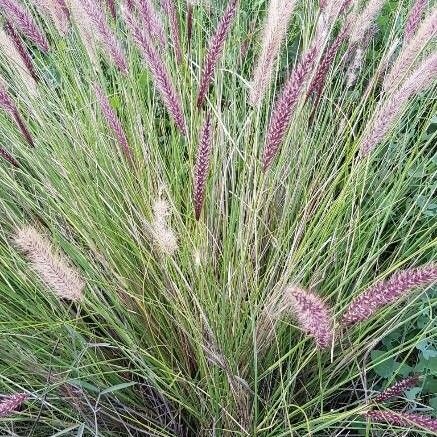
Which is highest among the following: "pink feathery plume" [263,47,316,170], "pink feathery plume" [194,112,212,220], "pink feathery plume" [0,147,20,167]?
"pink feathery plume" [263,47,316,170]

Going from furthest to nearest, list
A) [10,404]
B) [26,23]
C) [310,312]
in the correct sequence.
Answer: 1. [26,23]
2. [10,404]
3. [310,312]

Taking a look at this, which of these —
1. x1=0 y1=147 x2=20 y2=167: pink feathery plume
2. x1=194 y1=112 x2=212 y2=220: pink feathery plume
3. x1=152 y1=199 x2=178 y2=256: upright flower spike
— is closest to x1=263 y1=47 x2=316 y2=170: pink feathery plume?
x1=194 y1=112 x2=212 y2=220: pink feathery plume

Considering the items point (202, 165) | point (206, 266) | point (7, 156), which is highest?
point (202, 165)

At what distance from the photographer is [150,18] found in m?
1.55

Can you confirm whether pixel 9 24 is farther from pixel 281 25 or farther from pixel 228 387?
pixel 228 387

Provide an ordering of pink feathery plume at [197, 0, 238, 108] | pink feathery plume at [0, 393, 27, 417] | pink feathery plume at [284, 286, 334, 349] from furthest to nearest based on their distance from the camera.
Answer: pink feathery plume at [197, 0, 238, 108] < pink feathery plume at [0, 393, 27, 417] < pink feathery plume at [284, 286, 334, 349]

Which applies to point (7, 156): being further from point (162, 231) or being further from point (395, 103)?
point (395, 103)

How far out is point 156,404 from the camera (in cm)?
165

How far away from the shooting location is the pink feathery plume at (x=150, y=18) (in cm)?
152

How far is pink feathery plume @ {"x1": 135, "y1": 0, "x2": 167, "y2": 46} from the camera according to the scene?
59.8 inches

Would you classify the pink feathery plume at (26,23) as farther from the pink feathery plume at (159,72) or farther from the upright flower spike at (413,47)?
the upright flower spike at (413,47)

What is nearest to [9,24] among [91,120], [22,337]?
[91,120]

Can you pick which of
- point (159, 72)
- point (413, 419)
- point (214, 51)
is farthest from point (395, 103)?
point (413, 419)

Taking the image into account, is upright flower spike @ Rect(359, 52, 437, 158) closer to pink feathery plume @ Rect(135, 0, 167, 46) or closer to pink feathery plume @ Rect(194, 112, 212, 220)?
pink feathery plume @ Rect(194, 112, 212, 220)
